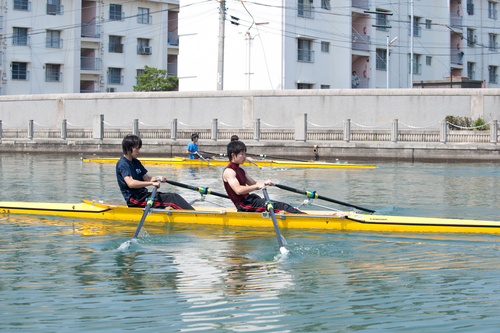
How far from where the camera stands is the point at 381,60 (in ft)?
136

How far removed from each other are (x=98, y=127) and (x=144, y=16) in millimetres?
25118

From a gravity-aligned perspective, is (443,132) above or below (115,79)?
below

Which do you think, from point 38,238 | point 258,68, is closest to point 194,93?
point 258,68

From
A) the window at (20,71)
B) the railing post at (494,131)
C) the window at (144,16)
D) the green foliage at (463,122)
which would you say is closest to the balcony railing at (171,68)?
the window at (144,16)

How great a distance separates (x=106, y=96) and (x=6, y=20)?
61.4 ft

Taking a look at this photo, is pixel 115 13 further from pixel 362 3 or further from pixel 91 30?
pixel 362 3

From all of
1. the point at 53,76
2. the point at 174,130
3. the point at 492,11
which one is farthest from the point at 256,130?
the point at 492,11

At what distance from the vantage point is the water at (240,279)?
16.1 ft

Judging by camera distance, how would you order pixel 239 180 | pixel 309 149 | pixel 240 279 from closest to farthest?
pixel 240 279
pixel 239 180
pixel 309 149

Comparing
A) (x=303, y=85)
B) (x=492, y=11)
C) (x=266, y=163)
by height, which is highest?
(x=492, y=11)

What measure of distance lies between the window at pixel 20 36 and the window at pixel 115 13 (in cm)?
725

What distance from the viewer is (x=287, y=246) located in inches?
305

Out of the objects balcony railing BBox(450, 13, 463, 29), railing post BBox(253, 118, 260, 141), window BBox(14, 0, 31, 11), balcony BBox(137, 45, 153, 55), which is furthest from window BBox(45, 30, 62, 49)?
balcony railing BBox(450, 13, 463, 29)

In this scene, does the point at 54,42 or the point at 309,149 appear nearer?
the point at 309,149
